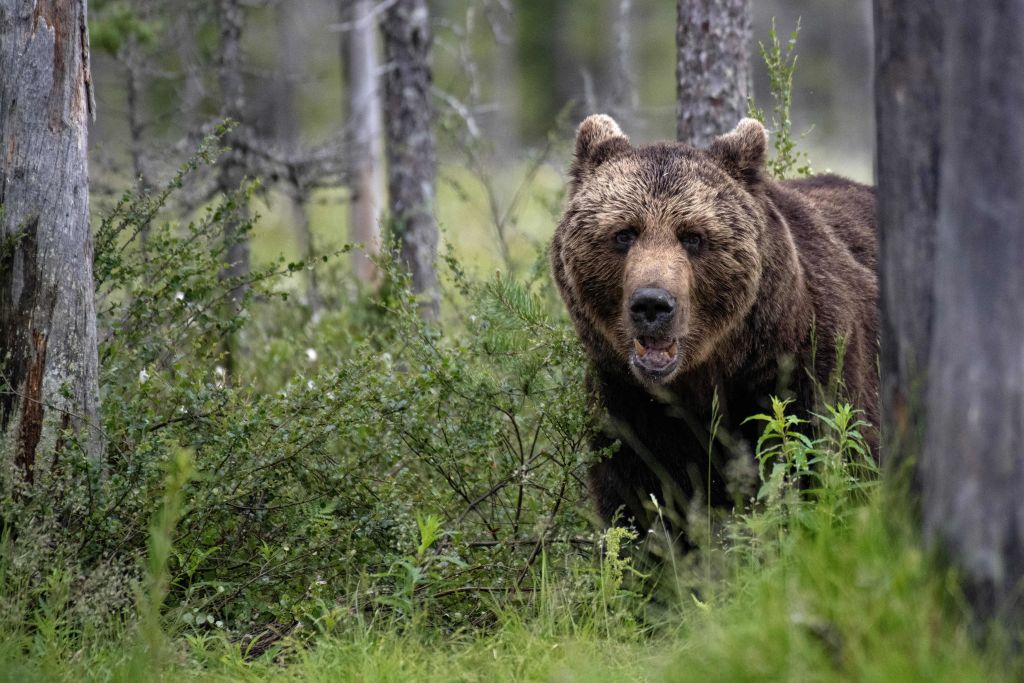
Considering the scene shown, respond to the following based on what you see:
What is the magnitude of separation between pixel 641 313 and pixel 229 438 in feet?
5.69

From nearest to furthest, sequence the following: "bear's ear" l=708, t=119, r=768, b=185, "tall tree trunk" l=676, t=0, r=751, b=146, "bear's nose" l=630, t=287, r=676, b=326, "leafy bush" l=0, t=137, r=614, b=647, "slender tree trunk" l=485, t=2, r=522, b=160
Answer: "leafy bush" l=0, t=137, r=614, b=647
"bear's nose" l=630, t=287, r=676, b=326
"bear's ear" l=708, t=119, r=768, b=185
"tall tree trunk" l=676, t=0, r=751, b=146
"slender tree trunk" l=485, t=2, r=522, b=160

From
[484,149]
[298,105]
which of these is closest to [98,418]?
[484,149]

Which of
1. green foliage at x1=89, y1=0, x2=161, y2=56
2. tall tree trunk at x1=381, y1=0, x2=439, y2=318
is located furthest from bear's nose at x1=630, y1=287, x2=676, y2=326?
green foliage at x1=89, y1=0, x2=161, y2=56

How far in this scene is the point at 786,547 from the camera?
338 cm

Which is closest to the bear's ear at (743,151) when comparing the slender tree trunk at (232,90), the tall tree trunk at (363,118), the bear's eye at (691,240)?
the bear's eye at (691,240)

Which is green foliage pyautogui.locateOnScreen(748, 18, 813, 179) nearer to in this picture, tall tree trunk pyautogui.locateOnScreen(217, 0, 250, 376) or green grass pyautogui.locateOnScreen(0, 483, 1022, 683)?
green grass pyautogui.locateOnScreen(0, 483, 1022, 683)

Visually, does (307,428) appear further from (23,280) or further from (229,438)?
(23,280)

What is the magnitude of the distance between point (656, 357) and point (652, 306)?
0.91 feet

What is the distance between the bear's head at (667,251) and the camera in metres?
4.69

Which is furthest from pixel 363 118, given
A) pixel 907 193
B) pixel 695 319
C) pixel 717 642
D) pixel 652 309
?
pixel 717 642

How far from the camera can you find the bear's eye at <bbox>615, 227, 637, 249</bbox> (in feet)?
16.2

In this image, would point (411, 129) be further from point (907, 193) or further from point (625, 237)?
point (907, 193)

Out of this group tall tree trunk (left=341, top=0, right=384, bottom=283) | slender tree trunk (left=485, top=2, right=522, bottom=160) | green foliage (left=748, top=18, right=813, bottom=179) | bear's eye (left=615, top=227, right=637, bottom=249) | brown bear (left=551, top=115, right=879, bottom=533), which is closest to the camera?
brown bear (left=551, top=115, right=879, bottom=533)

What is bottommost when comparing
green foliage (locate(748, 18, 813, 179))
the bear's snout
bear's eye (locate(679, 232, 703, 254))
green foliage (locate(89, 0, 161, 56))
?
the bear's snout
